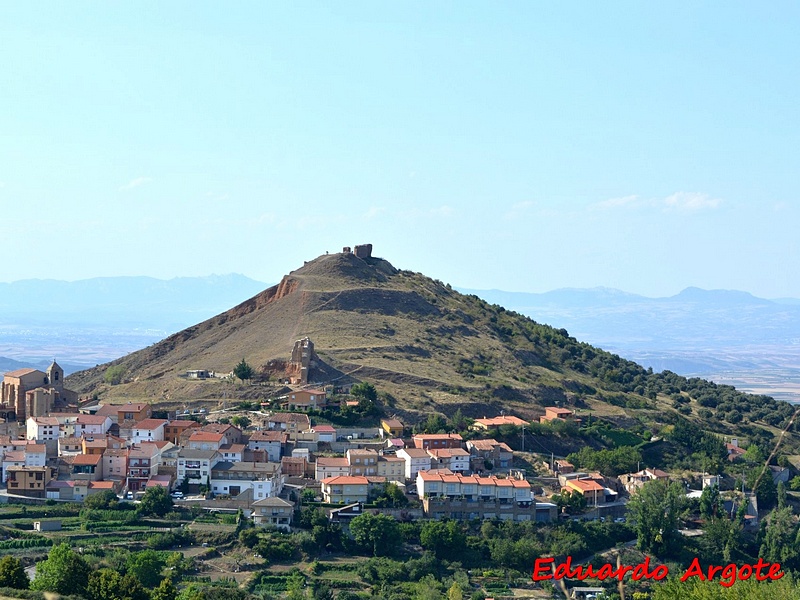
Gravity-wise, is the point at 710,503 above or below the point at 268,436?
below

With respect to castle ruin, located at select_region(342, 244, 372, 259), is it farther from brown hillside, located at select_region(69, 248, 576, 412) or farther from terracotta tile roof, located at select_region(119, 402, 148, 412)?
terracotta tile roof, located at select_region(119, 402, 148, 412)

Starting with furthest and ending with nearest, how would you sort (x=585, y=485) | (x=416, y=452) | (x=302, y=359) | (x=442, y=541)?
(x=302, y=359) < (x=416, y=452) < (x=585, y=485) < (x=442, y=541)

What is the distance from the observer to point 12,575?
36.5 meters

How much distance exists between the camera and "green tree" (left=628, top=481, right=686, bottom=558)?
51.3 m

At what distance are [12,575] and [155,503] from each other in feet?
44.0

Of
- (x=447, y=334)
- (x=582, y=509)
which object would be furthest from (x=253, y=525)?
(x=447, y=334)

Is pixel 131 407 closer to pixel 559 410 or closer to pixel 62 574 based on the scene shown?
pixel 559 410

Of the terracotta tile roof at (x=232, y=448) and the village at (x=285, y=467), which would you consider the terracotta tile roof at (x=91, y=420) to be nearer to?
the village at (x=285, y=467)

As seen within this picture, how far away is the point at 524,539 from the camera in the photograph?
50.2m

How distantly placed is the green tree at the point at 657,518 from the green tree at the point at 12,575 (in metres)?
26.5

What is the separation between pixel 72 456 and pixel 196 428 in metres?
6.18

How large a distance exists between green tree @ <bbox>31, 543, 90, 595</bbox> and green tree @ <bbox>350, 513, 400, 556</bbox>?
1277cm

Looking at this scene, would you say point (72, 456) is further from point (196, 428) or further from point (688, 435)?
point (688, 435)

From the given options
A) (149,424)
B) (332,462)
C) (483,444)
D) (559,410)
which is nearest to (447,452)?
(483,444)
